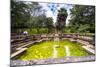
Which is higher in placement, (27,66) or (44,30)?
(44,30)

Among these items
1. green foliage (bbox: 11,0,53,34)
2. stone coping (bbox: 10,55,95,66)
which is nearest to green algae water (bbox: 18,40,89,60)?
stone coping (bbox: 10,55,95,66)

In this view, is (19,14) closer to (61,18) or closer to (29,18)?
(29,18)

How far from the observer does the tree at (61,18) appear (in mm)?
2516

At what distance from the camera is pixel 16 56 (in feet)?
7.50

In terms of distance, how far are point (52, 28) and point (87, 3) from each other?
25.5 inches

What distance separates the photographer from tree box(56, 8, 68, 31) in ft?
8.25

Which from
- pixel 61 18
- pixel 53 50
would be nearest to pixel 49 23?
pixel 61 18

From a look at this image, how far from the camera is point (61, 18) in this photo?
253 centimetres
